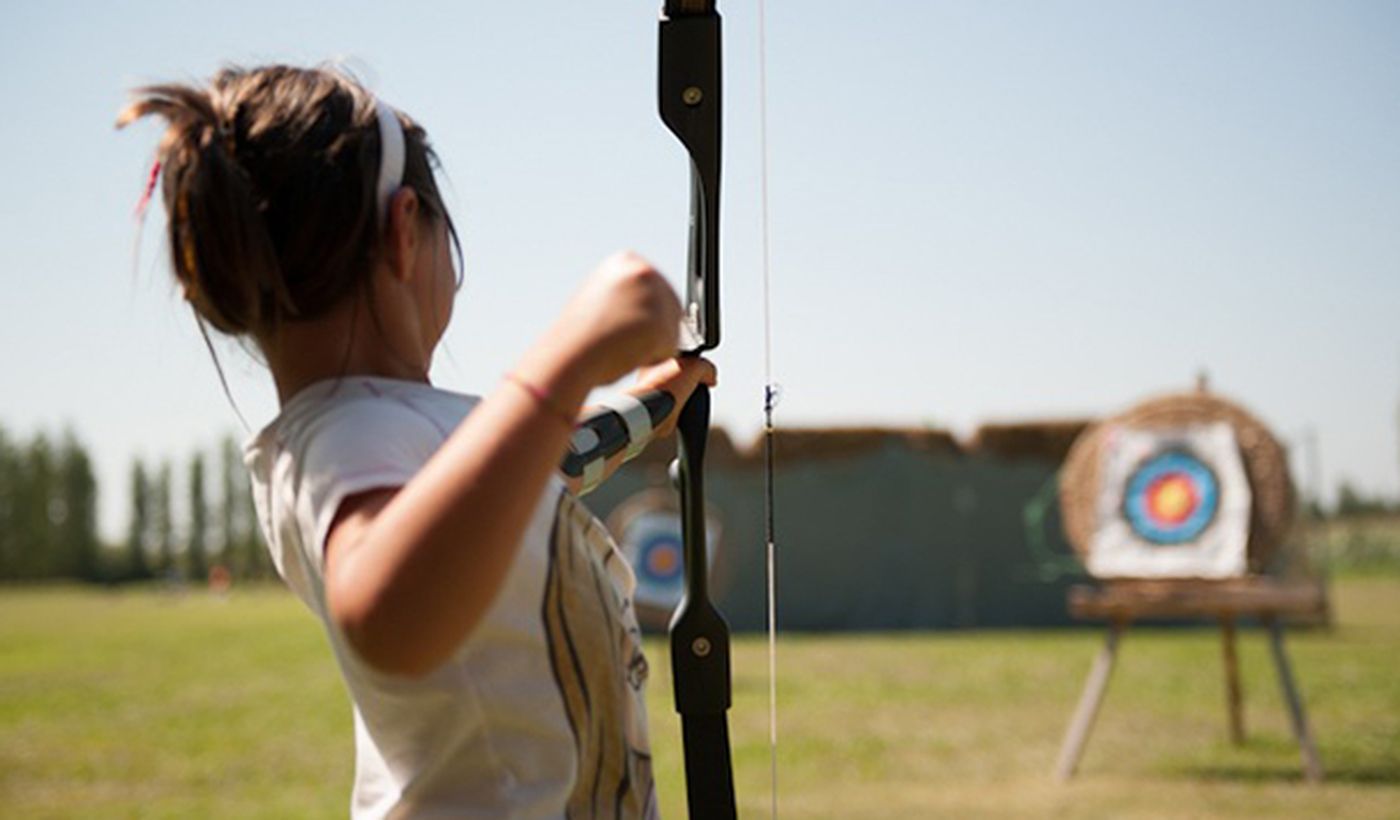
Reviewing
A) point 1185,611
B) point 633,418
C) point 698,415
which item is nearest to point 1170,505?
point 1185,611

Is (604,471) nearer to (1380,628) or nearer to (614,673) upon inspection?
(614,673)

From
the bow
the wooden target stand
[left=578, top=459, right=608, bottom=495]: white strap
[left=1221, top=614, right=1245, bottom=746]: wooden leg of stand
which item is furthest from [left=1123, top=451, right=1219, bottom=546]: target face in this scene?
[left=578, top=459, right=608, bottom=495]: white strap

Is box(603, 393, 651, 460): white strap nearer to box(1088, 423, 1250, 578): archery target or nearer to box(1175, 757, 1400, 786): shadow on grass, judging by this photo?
box(1175, 757, 1400, 786): shadow on grass

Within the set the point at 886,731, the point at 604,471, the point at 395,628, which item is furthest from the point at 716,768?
the point at 886,731

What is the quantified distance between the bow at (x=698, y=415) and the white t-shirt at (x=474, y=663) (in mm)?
278

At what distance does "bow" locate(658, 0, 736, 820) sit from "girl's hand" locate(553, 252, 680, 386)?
42 cm

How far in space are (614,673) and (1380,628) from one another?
34.8 ft

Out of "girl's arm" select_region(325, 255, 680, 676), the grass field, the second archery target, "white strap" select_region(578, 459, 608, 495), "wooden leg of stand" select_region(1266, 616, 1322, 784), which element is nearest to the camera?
"girl's arm" select_region(325, 255, 680, 676)

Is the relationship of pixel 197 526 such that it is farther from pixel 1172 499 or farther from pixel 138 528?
pixel 1172 499

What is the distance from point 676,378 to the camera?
1.05 m

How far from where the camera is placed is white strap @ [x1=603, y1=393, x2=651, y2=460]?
99 cm

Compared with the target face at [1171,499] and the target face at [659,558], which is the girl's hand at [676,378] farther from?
the target face at [659,558]

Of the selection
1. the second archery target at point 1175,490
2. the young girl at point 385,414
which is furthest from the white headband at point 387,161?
the second archery target at point 1175,490

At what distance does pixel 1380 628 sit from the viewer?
33.6 ft
